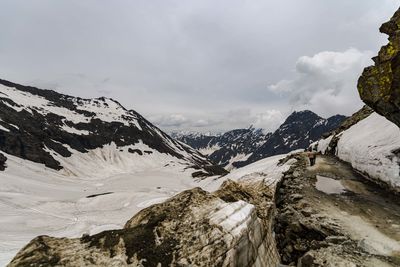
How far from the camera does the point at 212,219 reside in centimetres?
1251

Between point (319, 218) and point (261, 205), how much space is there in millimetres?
3522

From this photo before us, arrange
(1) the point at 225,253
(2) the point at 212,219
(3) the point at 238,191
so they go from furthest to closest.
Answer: (3) the point at 238,191 → (2) the point at 212,219 → (1) the point at 225,253

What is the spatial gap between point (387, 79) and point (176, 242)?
51.4ft

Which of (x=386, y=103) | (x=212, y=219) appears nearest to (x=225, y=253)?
(x=212, y=219)

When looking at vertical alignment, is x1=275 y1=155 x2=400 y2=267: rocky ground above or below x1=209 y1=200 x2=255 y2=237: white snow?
below

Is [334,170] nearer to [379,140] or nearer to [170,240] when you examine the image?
[379,140]

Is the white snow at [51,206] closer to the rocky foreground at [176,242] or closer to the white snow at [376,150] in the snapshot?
the rocky foreground at [176,242]

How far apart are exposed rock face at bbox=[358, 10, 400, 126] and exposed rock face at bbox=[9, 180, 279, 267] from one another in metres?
11.3

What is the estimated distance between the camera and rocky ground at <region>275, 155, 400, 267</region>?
13406 mm

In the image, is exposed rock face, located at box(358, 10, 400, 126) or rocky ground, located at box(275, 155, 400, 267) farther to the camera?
exposed rock face, located at box(358, 10, 400, 126)

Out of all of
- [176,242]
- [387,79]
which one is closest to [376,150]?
[387,79]

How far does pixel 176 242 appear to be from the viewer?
11625 millimetres

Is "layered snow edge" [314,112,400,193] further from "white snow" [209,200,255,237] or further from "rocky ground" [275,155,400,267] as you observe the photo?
"white snow" [209,200,255,237]

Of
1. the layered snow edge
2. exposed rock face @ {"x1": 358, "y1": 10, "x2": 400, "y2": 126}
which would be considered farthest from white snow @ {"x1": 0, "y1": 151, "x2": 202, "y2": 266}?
exposed rock face @ {"x1": 358, "y1": 10, "x2": 400, "y2": 126}
